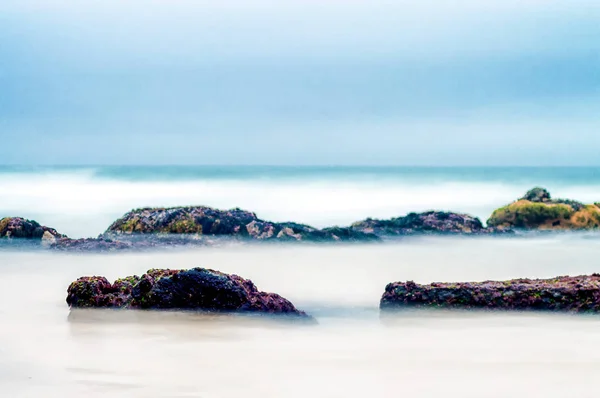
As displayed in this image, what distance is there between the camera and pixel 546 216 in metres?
16.5

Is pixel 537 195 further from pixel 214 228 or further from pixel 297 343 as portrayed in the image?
pixel 297 343

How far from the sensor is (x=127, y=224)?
44.9 feet

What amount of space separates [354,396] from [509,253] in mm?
7990

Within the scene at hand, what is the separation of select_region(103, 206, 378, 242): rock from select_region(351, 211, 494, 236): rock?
1.49 m

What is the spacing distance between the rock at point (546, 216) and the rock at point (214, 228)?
4.22m

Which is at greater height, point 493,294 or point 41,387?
point 493,294

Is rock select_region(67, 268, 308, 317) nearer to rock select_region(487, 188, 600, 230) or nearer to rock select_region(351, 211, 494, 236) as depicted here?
rock select_region(351, 211, 494, 236)

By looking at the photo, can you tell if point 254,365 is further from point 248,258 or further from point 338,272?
point 248,258

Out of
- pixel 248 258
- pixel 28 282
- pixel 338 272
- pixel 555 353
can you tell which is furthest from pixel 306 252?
pixel 555 353

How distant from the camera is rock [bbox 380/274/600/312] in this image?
711 centimetres

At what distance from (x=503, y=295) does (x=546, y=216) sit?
32.1 feet

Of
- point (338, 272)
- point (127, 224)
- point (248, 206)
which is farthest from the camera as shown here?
point (248, 206)

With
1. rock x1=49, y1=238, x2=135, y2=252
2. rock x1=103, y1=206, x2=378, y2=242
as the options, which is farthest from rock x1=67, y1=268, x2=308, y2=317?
rock x1=103, y1=206, x2=378, y2=242

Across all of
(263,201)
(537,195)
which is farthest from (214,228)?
(263,201)
